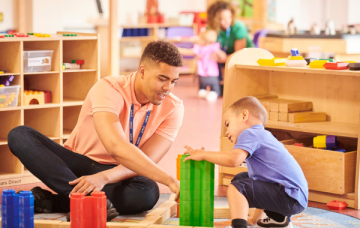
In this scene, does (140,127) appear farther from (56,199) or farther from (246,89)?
→ (246,89)

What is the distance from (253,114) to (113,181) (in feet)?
2.41

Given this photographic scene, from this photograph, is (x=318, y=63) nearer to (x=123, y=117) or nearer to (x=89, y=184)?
(x=123, y=117)

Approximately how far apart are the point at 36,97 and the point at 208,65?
4.47m

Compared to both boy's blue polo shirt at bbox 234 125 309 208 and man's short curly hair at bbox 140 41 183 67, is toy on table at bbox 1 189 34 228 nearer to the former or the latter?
man's short curly hair at bbox 140 41 183 67

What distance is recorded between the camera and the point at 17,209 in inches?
78.8

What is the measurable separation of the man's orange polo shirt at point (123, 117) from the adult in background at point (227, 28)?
489cm

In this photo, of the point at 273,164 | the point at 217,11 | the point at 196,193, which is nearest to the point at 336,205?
the point at 273,164

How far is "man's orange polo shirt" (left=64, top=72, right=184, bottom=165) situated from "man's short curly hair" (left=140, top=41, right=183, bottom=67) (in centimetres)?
23

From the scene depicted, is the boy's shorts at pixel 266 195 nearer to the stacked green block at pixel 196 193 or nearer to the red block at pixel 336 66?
the stacked green block at pixel 196 193

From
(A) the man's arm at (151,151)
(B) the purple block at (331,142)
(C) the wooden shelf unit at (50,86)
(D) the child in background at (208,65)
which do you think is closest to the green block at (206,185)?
(A) the man's arm at (151,151)

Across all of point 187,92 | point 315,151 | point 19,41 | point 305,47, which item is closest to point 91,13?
point 187,92

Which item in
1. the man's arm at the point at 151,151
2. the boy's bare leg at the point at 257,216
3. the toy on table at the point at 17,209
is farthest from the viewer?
the boy's bare leg at the point at 257,216

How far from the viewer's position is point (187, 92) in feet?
26.4

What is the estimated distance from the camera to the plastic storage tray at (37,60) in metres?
3.27
